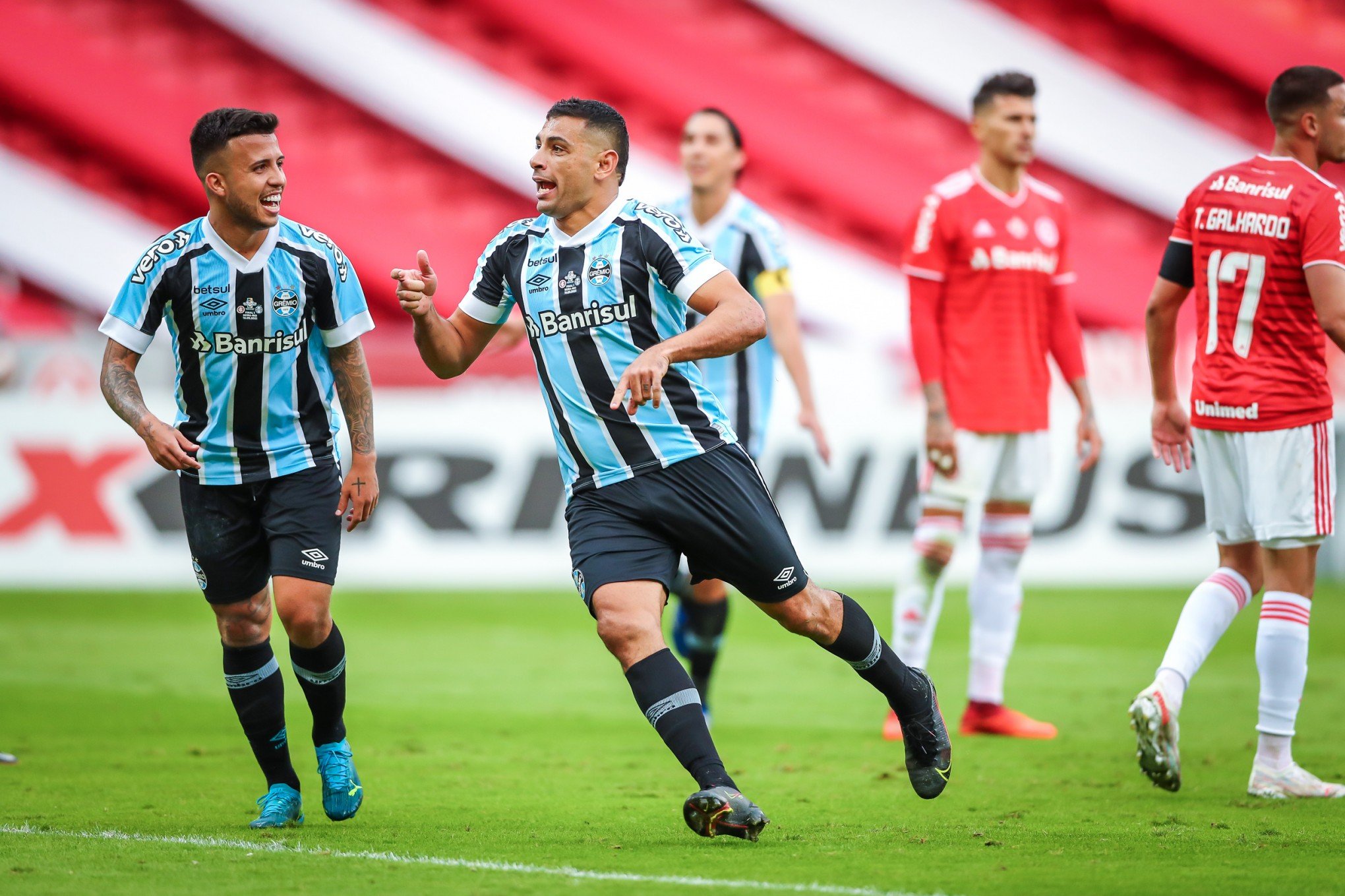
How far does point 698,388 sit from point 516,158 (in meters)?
17.9

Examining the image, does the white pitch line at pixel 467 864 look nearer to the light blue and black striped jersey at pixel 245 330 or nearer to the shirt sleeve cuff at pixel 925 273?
the light blue and black striped jersey at pixel 245 330

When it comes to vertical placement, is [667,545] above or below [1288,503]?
below

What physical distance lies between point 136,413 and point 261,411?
375 mm

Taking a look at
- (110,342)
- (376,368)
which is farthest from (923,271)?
(376,368)

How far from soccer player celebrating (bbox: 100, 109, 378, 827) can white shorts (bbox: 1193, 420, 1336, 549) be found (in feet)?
9.14

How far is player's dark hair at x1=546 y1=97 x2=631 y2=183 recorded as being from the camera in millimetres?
4641

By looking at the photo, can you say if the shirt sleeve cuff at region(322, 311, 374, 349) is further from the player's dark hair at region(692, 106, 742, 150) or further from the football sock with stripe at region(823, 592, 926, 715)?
the player's dark hair at region(692, 106, 742, 150)

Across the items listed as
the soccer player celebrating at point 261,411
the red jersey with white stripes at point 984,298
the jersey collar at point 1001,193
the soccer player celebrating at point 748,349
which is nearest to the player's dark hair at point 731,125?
the soccer player celebrating at point 748,349

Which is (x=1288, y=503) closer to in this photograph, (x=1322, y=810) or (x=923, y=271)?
(x=1322, y=810)

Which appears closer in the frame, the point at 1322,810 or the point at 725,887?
the point at 725,887

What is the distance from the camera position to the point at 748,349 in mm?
6848

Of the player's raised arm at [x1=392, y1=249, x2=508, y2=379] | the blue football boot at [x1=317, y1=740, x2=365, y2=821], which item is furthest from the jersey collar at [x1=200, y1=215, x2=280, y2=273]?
the blue football boot at [x1=317, y1=740, x2=365, y2=821]

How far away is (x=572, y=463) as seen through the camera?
4652 mm

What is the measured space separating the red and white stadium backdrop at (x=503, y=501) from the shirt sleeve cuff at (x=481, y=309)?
7135 millimetres
